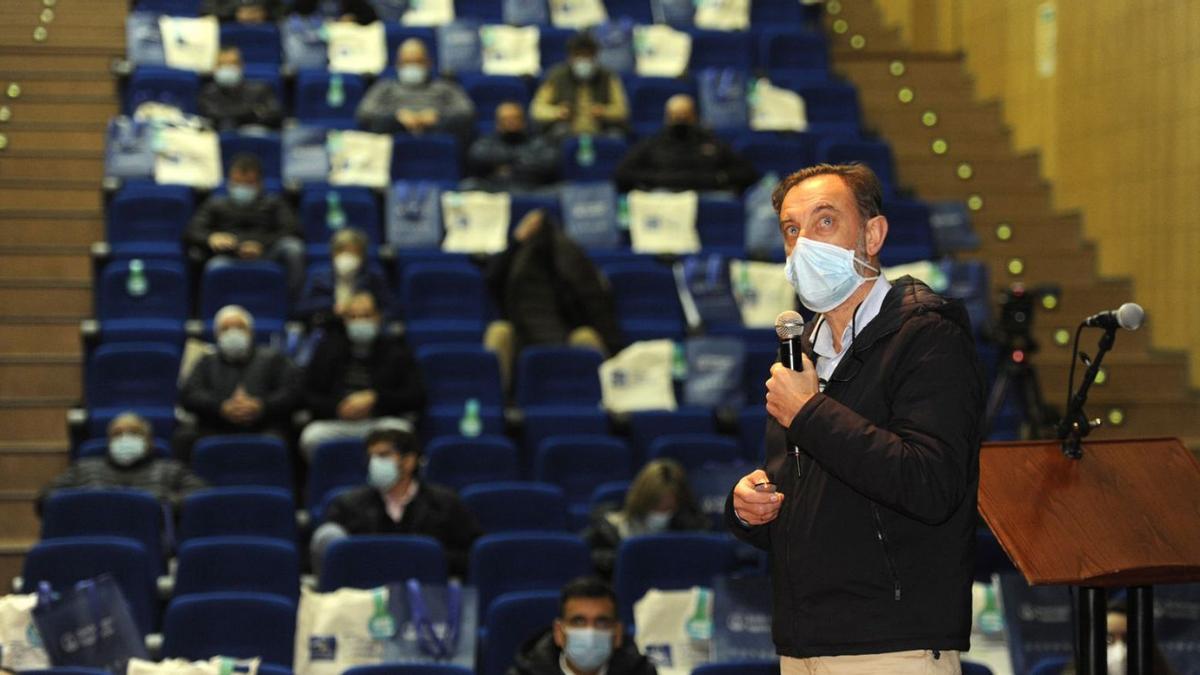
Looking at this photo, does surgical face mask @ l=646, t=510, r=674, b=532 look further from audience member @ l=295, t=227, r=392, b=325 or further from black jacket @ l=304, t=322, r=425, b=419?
audience member @ l=295, t=227, r=392, b=325

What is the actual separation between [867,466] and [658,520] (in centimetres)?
400

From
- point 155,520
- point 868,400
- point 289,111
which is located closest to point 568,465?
point 155,520

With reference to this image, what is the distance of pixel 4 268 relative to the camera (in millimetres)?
8000

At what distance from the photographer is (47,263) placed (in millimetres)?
7996

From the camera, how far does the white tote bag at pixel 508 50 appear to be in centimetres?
983

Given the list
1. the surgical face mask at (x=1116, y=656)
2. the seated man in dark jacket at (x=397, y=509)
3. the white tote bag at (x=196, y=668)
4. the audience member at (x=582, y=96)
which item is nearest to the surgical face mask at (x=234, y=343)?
the seated man in dark jacket at (x=397, y=509)

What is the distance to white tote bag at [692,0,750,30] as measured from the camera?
10.5 meters

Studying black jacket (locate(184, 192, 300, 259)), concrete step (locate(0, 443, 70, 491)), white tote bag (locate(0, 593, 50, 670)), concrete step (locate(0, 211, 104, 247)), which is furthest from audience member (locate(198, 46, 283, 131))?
white tote bag (locate(0, 593, 50, 670))

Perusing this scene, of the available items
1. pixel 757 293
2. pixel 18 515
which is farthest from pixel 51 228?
pixel 757 293

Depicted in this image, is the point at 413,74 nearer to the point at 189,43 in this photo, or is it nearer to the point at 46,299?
the point at 189,43

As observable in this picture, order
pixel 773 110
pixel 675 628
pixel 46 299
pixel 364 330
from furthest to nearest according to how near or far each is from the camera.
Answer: pixel 773 110
pixel 46 299
pixel 364 330
pixel 675 628

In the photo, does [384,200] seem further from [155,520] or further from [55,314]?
[155,520]

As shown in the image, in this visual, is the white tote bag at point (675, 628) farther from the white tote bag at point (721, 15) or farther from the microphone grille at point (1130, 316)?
the white tote bag at point (721, 15)

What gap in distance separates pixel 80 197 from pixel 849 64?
189 inches
